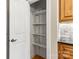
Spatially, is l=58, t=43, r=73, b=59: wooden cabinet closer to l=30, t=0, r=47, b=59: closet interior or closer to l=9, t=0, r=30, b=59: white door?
l=9, t=0, r=30, b=59: white door

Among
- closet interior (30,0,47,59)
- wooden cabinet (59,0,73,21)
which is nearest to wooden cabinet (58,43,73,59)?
wooden cabinet (59,0,73,21)

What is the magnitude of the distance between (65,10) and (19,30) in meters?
0.64

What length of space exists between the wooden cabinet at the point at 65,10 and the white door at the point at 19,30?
53 cm

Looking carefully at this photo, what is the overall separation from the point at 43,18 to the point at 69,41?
4.03ft

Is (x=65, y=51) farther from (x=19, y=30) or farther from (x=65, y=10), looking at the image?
(x=19, y=30)

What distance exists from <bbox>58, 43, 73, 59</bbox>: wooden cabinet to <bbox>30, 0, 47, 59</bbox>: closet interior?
0.95m

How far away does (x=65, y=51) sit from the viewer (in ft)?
3.86

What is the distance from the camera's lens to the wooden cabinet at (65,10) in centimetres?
116

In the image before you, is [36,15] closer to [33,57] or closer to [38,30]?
[38,30]

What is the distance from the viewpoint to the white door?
1.37 m

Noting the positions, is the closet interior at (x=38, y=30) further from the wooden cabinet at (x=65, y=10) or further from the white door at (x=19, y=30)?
the wooden cabinet at (x=65, y=10)

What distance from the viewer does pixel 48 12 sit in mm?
1425

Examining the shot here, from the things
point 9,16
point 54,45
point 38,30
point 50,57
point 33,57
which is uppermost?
point 9,16
